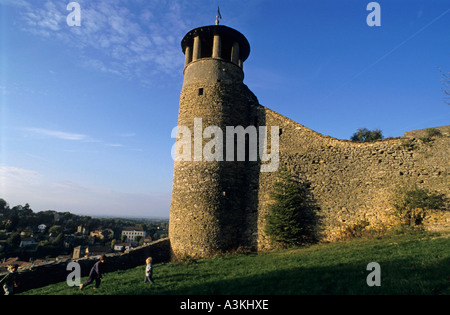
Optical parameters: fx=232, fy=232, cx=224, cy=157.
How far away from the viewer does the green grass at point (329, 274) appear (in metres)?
5.32

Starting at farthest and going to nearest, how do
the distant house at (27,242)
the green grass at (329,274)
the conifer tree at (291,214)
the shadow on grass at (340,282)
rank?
the distant house at (27,242) < the conifer tree at (291,214) < the green grass at (329,274) < the shadow on grass at (340,282)

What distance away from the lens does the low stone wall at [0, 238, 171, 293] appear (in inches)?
377

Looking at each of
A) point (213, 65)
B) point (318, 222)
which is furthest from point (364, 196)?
point (213, 65)

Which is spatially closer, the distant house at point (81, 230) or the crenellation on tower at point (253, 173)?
the crenellation on tower at point (253, 173)

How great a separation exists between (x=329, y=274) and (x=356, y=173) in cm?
752

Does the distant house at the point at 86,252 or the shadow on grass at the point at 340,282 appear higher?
the shadow on grass at the point at 340,282

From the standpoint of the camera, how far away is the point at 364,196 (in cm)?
1183

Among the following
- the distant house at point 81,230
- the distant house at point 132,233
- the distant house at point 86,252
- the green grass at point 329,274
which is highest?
the green grass at point 329,274

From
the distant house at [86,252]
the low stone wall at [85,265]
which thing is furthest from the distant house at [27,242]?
the low stone wall at [85,265]

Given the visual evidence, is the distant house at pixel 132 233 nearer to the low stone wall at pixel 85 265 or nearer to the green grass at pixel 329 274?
the low stone wall at pixel 85 265

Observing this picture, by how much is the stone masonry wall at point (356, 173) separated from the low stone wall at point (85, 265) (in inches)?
223

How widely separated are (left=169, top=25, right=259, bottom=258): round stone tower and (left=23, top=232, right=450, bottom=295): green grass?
2970mm

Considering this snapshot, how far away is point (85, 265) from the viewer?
10.8 m
